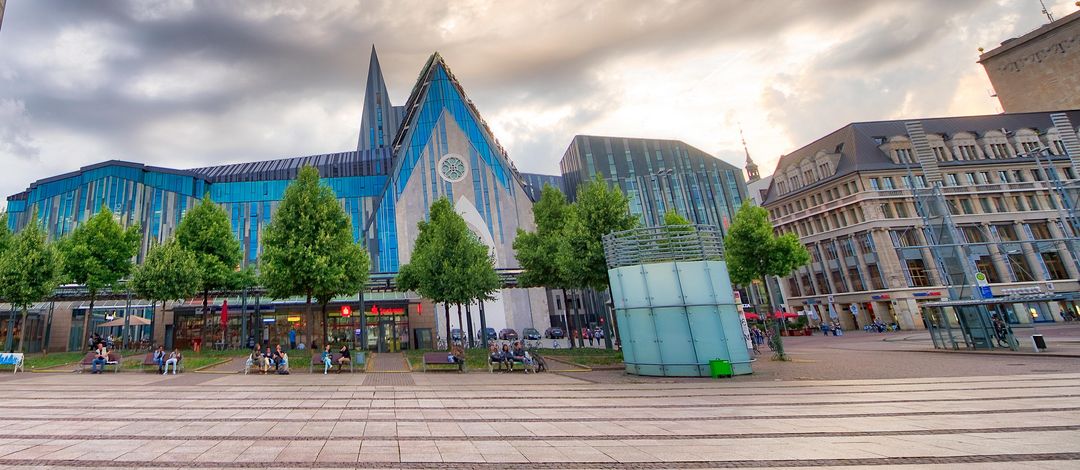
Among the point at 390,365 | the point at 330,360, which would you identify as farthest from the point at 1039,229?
the point at 330,360

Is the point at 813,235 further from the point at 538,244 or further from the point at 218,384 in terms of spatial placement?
the point at 218,384

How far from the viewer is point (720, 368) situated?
17.9m

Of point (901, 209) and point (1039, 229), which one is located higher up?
point (901, 209)

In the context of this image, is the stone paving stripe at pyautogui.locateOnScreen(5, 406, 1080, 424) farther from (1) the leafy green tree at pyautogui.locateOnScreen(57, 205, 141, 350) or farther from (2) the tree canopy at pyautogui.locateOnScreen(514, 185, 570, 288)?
(1) the leafy green tree at pyautogui.locateOnScreen(57, 205, 141, 350)

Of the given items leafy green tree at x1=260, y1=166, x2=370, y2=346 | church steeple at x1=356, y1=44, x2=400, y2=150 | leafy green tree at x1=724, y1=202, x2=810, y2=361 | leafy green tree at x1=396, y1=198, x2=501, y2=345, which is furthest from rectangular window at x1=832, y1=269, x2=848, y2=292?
church steeple at x1=356, y1=44, x2=400, y2=150

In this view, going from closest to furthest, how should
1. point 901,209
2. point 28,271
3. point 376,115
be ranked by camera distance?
point 28,271 → point 901,209 → point 376,115

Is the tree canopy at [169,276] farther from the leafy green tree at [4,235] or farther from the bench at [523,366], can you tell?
the bench at [523,366]

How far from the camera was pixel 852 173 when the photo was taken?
56188 mm

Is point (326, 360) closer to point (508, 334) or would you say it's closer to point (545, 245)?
point (545, 245)

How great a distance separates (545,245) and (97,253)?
31859mm

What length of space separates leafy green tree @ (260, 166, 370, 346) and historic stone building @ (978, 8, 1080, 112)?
90.1m

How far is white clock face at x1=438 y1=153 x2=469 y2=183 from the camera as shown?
62.2m

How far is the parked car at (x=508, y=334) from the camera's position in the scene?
4912cm

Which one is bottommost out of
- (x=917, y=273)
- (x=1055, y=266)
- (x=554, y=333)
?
(x=1055, y=266)
